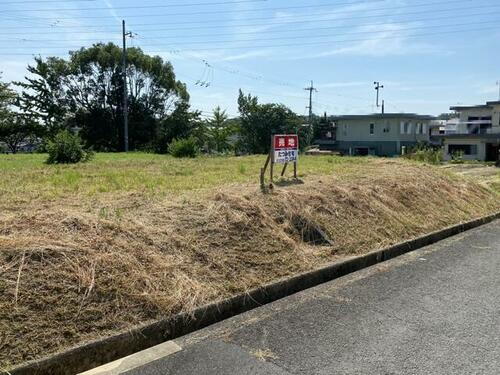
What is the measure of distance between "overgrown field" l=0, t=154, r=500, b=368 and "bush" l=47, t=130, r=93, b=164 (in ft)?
20.3

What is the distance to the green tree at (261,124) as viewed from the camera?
42406 millimetres

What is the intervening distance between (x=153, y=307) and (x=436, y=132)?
53491mm

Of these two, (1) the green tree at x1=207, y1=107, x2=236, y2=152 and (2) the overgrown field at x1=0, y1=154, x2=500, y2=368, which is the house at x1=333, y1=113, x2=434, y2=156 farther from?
(2) the overgrown field at x1=0, y1=154, x2=500, y2=368

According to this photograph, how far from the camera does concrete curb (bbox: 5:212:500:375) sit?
274cm

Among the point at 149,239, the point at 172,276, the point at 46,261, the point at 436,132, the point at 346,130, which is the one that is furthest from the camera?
the point at 436,132

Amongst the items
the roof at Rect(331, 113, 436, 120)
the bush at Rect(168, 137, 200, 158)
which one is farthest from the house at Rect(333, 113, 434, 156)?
the bush at Rect(168, 137, 200, 158)

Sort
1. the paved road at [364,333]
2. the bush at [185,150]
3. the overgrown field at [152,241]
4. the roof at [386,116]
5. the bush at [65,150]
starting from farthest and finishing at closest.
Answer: the roof at [386,116] < the bush at [185,150] < the bush at [65,150] < the overgrown field at [152,241] < the paved road at [364,333]

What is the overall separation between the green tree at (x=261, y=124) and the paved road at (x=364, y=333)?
123 ft

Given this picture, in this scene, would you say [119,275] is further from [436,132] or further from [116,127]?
[436,132]

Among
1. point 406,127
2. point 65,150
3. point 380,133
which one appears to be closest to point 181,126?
point 380,133

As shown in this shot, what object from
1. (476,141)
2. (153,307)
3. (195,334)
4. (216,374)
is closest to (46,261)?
(153,307)

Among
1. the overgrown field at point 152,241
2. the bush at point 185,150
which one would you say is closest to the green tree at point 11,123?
the bush at point 185,150

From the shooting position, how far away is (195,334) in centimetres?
340

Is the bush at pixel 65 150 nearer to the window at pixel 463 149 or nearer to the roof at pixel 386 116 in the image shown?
the window at pixel 463 149
